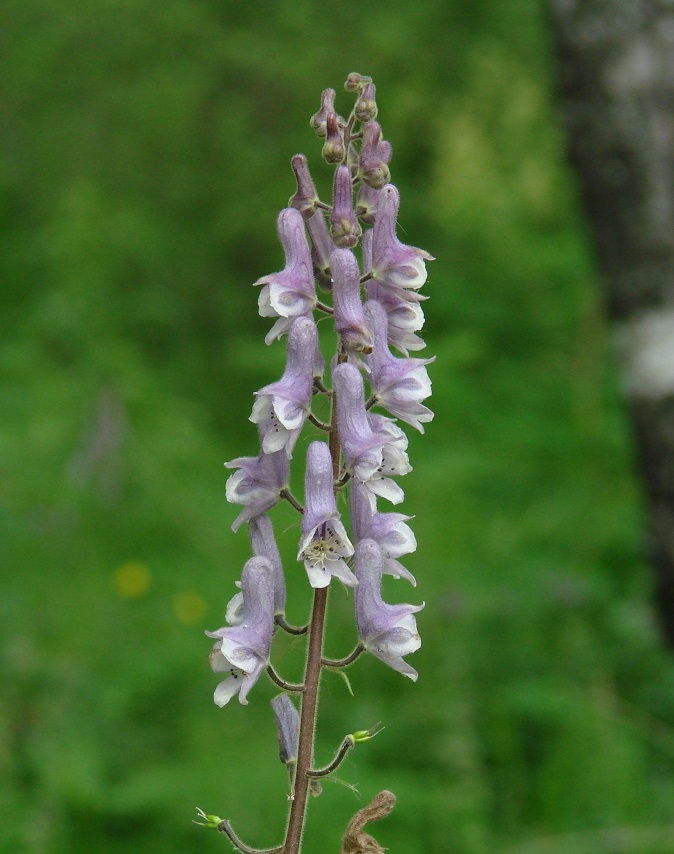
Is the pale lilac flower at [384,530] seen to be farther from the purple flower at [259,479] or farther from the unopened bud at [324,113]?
the unopened bud at [324,113]

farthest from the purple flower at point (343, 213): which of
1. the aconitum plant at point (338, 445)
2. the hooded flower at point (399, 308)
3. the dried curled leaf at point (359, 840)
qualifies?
the dried curled leaf at point (359, 840)

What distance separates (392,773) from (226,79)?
9094 mm

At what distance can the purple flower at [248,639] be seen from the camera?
188 cm

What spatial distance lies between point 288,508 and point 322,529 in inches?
129

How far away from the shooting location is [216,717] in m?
4.64

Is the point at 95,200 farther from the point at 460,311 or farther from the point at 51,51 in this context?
the point at 460,311

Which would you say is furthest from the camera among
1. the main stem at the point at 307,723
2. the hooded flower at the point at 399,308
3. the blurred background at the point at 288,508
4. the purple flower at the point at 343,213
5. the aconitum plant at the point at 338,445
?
the blurred background at the point at 288,508

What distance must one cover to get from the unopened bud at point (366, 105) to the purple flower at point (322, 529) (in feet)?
2.14

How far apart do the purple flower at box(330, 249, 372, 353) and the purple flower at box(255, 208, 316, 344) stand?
0.20 feet

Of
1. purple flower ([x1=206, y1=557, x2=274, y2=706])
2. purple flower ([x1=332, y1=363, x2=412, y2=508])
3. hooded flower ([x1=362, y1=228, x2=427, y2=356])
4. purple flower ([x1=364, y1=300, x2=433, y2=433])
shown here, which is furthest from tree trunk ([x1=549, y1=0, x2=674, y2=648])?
purple flower ([x1=206, y1=557, x2=274, y2=706])

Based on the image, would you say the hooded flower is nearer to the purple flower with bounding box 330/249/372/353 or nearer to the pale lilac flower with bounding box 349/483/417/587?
the purple flower with bounding box 330/249/372/353

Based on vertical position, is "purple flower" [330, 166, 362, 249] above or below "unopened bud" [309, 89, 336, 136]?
below

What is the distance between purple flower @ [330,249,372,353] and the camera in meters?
1.92

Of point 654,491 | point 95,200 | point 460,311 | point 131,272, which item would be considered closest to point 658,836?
point 654,491
